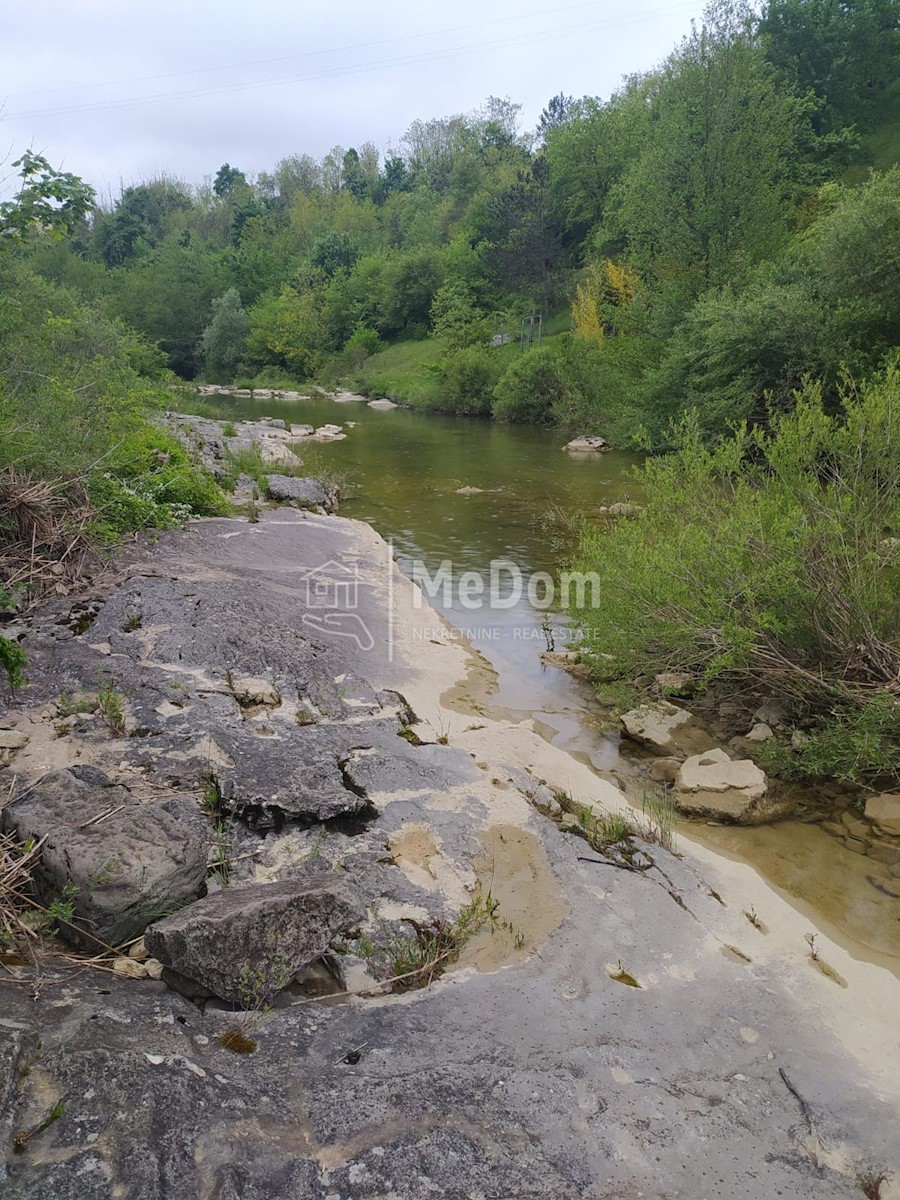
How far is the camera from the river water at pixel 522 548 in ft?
16.0

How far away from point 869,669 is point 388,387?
148ft

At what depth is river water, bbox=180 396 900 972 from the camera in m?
4.88

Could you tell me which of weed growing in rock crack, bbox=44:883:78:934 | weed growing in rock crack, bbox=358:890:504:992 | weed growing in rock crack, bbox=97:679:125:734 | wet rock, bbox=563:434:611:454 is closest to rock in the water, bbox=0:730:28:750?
weed growing in rock crack, bbox=97:679:125:734

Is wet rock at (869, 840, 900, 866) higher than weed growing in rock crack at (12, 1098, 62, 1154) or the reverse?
the reverse

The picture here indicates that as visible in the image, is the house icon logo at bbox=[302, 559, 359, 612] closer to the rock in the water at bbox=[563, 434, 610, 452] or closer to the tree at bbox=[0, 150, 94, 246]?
the tree at bbox=[0, 150, 94, 246]

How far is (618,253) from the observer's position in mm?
46812

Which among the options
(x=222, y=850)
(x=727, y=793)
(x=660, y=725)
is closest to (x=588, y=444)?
(x=660, y=725)

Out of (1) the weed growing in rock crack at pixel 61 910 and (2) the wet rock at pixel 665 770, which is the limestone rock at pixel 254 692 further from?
(2) the wet rock at pixel 665 770

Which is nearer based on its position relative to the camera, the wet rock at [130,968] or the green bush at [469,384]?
the wet rock at [130,968]

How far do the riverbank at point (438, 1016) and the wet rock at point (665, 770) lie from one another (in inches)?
24.6

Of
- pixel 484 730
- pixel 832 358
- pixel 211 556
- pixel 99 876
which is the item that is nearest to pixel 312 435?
pixel 832 358

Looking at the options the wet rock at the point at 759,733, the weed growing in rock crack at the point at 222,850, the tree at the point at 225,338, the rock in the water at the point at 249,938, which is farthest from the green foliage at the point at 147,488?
the tree at the point at 225,338

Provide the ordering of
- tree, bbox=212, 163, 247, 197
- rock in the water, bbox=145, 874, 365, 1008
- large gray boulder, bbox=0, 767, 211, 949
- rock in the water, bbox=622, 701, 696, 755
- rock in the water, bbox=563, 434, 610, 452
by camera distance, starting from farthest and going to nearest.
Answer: tree, bbox=212, 163, 247, 197 < rock in the water, bbox=563, 434, 610, 452 < rock in the water, bbox=622, 701, 696, 755 < large gray boulder, bbox=0, 767, 211, 949 < rock in the water, bbox=145, 874, 365, 1008

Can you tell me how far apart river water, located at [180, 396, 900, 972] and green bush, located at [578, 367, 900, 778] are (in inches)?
34.1
